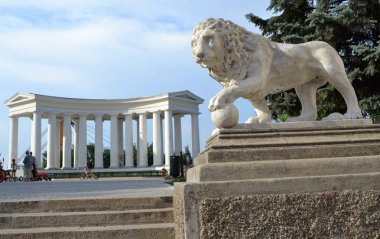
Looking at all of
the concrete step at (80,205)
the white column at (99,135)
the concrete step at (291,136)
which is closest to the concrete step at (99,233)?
the concrete step at (80,205)

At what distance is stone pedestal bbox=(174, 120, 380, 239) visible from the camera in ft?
14.6

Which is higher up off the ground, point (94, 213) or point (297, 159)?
point (297, 159)

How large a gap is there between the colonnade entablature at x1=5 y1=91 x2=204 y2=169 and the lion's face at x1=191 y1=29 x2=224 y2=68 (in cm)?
5050

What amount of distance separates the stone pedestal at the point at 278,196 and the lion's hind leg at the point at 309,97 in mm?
1178

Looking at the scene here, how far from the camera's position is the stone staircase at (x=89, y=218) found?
5848mm

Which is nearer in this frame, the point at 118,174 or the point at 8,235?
the point at 8,235

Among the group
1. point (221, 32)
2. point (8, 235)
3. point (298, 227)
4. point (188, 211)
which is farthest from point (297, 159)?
point (8, 235)

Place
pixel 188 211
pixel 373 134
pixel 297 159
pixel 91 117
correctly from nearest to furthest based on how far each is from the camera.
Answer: pixel 188 211 < pixel 297 159 < pixel 373 134 < pixel 91 117

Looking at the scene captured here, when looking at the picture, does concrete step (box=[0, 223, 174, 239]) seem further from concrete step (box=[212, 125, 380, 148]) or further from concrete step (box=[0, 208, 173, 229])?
concrete step (box=[212, 125, 380, 148])

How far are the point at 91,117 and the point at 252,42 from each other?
56.9 m

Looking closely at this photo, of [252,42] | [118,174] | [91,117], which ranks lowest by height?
[118,174]

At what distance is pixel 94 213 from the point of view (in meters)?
6.35

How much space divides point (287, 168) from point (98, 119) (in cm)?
5501

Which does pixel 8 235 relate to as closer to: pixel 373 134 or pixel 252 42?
pixel 252 42
